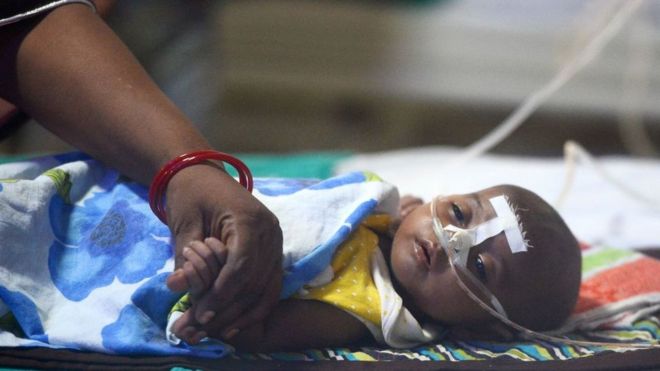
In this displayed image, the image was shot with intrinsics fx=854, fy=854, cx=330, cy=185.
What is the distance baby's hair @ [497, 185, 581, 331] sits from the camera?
100cm

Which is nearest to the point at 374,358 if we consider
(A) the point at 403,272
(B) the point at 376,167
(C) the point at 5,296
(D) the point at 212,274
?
(A) the point at 403,272

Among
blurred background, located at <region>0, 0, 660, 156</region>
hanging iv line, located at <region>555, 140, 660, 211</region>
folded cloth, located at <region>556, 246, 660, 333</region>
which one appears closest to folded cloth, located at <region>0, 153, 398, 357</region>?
folded cloth, located at <region>556, 246, 660, 333</region>

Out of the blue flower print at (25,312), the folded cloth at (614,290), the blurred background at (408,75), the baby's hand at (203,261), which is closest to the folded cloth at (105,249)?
the blue flower print at (25,312)

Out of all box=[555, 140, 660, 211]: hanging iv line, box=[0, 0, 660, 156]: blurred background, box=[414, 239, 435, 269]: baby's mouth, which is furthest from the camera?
box=[0, 0, 660, 156]: blurred background

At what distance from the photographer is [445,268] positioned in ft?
3.26

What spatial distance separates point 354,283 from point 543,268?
22 centimetres

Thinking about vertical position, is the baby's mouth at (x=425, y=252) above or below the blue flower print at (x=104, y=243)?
above

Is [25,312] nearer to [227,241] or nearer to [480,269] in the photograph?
[227,241]

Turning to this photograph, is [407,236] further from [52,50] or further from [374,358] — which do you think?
[52,50]

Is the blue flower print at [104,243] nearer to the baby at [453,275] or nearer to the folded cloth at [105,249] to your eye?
the folded cloth at [105,249]

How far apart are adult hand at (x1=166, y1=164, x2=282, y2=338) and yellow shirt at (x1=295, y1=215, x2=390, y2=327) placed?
0.27 feet

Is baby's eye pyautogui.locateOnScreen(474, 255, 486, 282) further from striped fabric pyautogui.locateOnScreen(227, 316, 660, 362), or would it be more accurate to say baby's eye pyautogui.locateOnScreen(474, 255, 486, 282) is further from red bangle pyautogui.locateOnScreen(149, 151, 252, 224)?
red bangle pyautogui.locateOnScreen(149, 151, 252, 224)

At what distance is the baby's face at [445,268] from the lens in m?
0.99

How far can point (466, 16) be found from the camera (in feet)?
9.21
